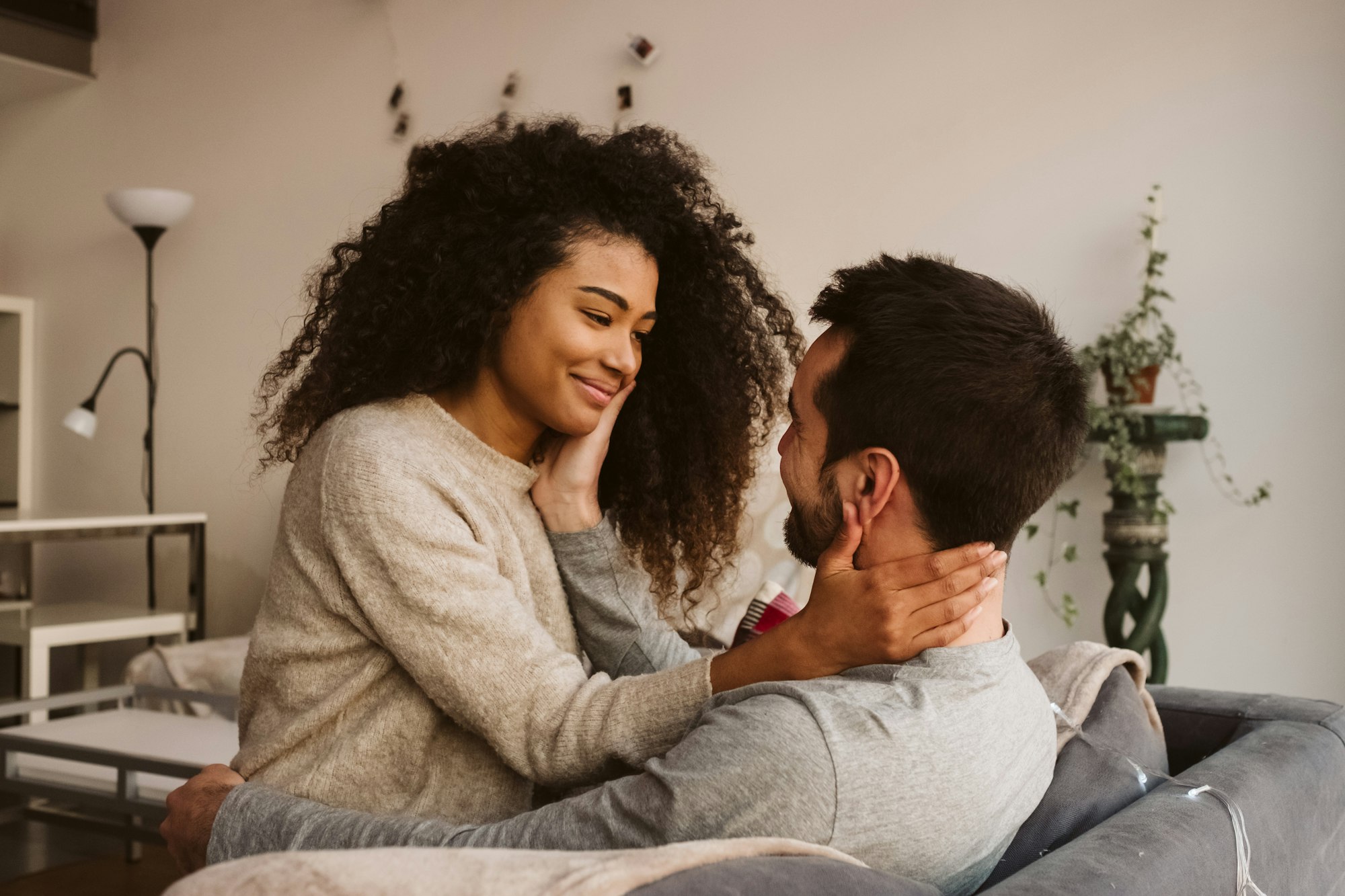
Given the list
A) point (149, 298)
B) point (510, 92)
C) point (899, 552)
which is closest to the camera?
point (899, 552)

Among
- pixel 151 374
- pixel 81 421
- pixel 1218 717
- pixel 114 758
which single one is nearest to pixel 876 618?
pixel 1218 717

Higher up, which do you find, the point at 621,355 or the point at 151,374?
the point at 151,374

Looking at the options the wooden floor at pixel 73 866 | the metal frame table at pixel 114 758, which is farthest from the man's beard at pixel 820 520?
the wooden floor at pixel 73 866

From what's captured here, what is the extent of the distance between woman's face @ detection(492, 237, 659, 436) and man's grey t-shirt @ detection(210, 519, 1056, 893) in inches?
18.4

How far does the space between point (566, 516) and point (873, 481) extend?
0.43 m

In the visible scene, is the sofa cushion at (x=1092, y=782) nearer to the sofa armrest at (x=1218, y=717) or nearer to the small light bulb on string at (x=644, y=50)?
the sofa armrest at (x=1218, y=717)

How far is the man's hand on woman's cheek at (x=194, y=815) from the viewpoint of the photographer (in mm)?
1105

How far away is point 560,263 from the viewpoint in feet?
4.42

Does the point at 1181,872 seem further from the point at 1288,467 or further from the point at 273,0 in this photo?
the point at 273,0

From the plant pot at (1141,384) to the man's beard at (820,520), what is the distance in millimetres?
2112

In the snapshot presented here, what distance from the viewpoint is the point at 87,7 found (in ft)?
17.4

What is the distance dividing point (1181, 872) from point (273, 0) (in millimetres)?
4875

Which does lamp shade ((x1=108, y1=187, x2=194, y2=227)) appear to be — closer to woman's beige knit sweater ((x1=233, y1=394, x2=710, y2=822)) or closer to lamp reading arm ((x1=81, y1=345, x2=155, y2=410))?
lamp reading arm ((x1=81, y1=345, x2=155, y2=410))

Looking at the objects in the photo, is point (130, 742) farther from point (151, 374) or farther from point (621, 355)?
point (151, 374)
